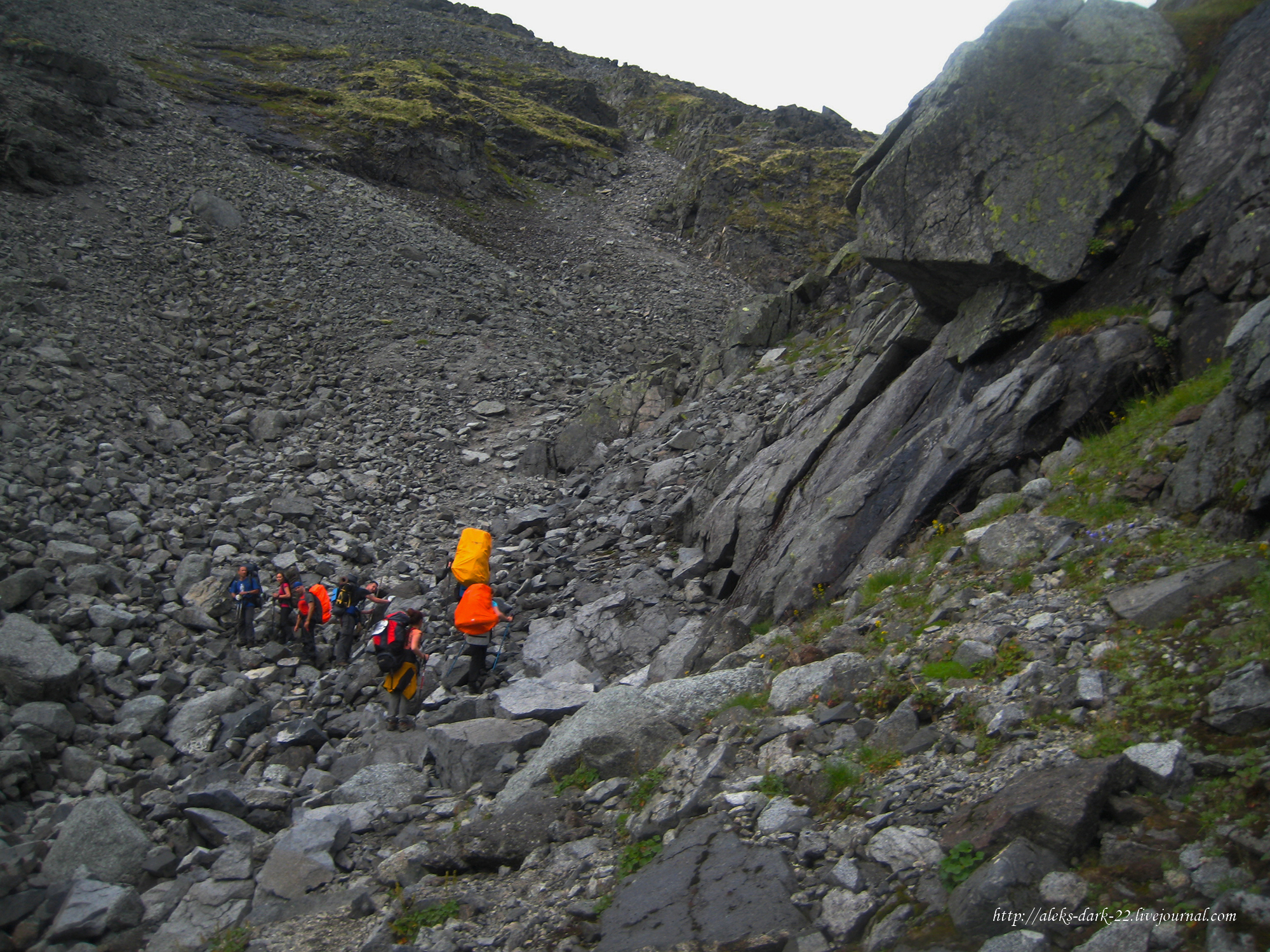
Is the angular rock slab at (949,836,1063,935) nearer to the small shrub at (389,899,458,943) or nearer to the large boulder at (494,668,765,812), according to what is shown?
the large boulder at (494,668,765,812)

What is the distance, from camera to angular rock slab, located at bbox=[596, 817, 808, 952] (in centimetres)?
446

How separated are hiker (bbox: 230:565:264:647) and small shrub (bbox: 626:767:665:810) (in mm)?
11018

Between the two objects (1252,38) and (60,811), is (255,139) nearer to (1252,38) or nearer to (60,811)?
(60,811)

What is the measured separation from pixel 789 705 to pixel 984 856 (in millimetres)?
3002

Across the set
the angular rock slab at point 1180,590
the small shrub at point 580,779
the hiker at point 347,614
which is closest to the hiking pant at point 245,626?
the hiker at point 347,614

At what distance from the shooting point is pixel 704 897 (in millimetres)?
4801

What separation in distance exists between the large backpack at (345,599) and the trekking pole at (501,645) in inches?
132

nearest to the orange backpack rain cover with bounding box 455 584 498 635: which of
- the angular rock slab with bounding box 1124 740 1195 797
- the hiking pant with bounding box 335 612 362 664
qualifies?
the hiking pant with bounding box 335 612 362 664

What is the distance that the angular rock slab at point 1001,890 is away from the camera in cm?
362

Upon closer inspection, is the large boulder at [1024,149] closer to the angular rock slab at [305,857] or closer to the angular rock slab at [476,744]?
the angular rock slab at [476,744]

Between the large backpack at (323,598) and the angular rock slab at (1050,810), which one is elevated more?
the angular rock slab at (1050,810)

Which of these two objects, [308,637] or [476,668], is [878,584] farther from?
[308,637]

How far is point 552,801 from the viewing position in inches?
274

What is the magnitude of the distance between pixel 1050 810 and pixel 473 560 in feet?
35.5
